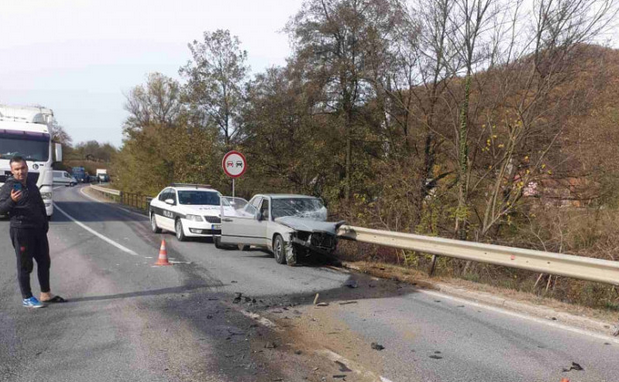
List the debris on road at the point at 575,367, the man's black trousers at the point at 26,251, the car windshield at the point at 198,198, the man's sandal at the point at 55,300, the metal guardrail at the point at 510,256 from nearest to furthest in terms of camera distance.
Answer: the debris on road at the point at 575,367, the metal guardrail at the point at 510,256, the man's black trousers at the point at 26,251, the man's sandal at the point at 55,300, the car windshield at the point at 198,198

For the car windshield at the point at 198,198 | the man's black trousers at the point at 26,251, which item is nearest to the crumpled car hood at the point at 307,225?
the man's black trousers at the point at 26,251

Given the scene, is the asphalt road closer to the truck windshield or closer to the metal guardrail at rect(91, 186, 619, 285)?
the metal guardrail at rect(91, 186, 619, 285)

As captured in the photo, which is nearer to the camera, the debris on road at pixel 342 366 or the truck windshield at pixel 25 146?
the debris on road at pixel 342 366

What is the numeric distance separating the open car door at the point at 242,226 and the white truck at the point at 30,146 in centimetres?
817

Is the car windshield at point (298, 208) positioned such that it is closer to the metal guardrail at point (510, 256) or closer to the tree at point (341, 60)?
the metal guardrail at point (510, 256)

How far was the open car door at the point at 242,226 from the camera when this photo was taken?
1173 cm

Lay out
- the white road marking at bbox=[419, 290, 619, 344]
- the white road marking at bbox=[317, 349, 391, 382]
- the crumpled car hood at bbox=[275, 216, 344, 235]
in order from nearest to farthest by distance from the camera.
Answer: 1. the white road marking at bbox=[317, 349, 391, 382]
2. the white road marking at bbox=[419, 290, 619, 344]
3. the crumpled car hood at bbox=[275, 216, 344, 235]

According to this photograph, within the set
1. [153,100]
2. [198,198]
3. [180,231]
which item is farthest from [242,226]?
[153,100]

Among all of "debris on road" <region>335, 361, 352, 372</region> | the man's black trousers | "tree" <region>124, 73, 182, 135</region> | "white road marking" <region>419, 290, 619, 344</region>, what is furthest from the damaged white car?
"tree" <region>124, 73, 182, 135</region>

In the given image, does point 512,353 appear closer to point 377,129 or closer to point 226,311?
point 226,311

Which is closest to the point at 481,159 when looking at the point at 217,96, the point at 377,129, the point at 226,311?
the point at 377,129

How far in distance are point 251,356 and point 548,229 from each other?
1015 centimetres

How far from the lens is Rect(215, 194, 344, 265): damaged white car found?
10.5 m

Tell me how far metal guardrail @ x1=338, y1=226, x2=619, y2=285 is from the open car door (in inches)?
85.6
